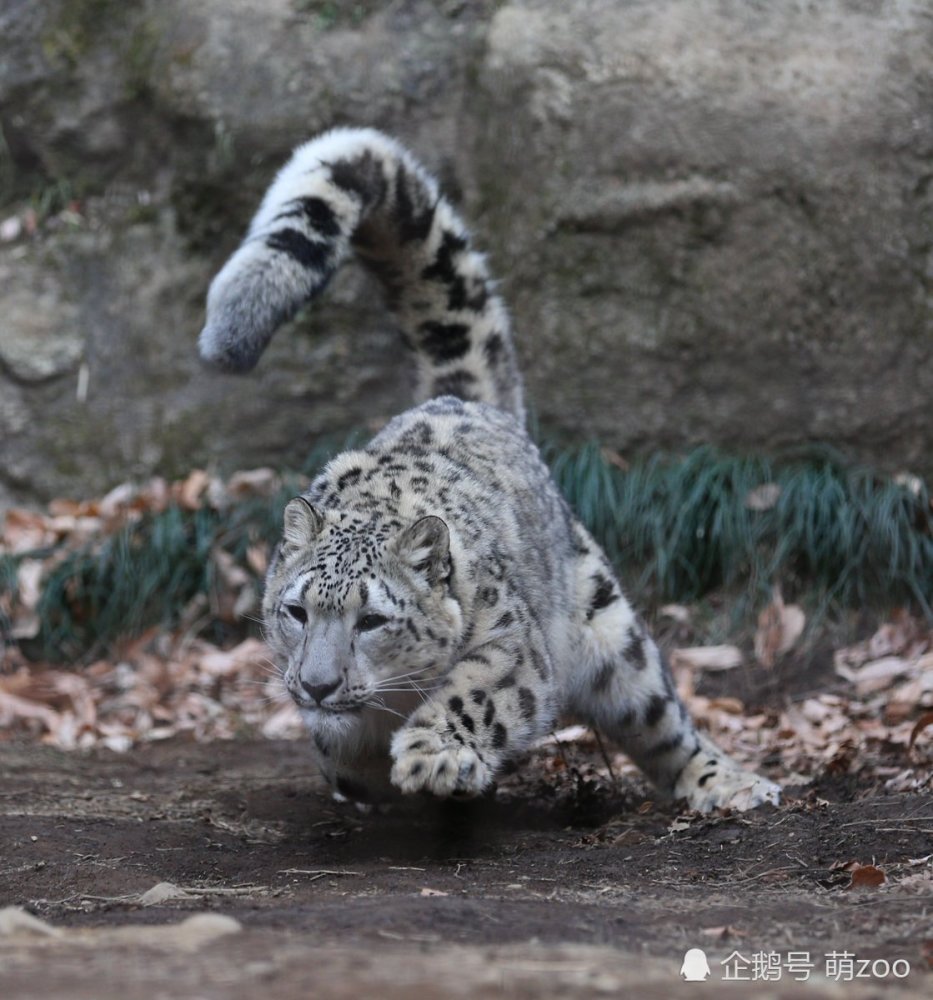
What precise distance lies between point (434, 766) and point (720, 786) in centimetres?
171

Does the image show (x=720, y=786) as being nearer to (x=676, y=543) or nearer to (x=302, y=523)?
(x=302, y=523)

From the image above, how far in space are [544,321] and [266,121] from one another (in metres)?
2.34

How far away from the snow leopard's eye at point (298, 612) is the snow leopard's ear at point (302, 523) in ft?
0.86

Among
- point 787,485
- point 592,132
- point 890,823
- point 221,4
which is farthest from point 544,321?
point 890,823

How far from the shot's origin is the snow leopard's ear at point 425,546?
4664 millimetres

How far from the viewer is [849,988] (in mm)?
2643

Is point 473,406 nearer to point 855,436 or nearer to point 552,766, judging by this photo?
point 552,766

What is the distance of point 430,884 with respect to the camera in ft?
13.8

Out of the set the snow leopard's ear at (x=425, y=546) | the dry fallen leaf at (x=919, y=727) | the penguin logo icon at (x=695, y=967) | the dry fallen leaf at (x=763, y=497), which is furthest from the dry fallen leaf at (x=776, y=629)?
the penguin logo icon at (x=695, y=967)

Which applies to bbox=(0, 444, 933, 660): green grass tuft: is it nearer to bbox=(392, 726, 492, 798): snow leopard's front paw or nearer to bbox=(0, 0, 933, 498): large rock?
bbox=(0, 0, 933, 498): large rock

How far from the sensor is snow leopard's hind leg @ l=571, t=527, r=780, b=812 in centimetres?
572

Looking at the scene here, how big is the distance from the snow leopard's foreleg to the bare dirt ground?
1.05 ft

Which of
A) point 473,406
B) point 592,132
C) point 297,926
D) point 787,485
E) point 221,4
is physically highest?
point 221,4

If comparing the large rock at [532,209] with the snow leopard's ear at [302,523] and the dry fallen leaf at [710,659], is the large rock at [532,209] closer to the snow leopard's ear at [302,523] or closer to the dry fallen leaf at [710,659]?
the dry fallen leaf at [710,659]
